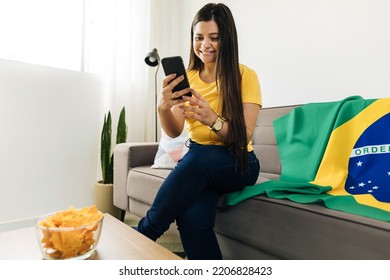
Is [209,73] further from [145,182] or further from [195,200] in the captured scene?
[145,182]

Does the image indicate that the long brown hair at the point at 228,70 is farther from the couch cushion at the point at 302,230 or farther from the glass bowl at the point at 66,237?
the glass bowl at the point at 66,237

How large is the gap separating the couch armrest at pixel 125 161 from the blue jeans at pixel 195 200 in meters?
0.83

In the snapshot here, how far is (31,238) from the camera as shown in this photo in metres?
0.72

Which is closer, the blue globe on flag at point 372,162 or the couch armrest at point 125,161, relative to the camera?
the blue globe on flag at point 372,162

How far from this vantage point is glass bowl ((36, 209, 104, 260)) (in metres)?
0.58

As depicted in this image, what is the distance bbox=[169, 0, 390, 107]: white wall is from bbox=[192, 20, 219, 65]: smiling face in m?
0.87

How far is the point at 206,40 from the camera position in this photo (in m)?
1.11

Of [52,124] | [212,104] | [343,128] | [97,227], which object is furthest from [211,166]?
[52,124]

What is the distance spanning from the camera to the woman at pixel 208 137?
94 cm

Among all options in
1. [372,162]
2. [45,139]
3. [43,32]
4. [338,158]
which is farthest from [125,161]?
[372,162]

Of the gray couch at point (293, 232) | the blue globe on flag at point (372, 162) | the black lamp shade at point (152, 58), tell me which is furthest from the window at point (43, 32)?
the blue globe on flag at point (372, 162)

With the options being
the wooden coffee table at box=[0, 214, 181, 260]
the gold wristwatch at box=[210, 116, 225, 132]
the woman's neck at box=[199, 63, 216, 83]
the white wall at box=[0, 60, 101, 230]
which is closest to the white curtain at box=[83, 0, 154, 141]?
the white wall at box=[0, 60, 101, 230]

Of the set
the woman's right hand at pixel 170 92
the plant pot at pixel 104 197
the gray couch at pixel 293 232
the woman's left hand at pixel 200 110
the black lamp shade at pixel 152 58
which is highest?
the black lamp shade at pixel 152 58

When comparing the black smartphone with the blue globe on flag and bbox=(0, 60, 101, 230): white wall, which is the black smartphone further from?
bbox=(0, 60, 101, 230): white wall
